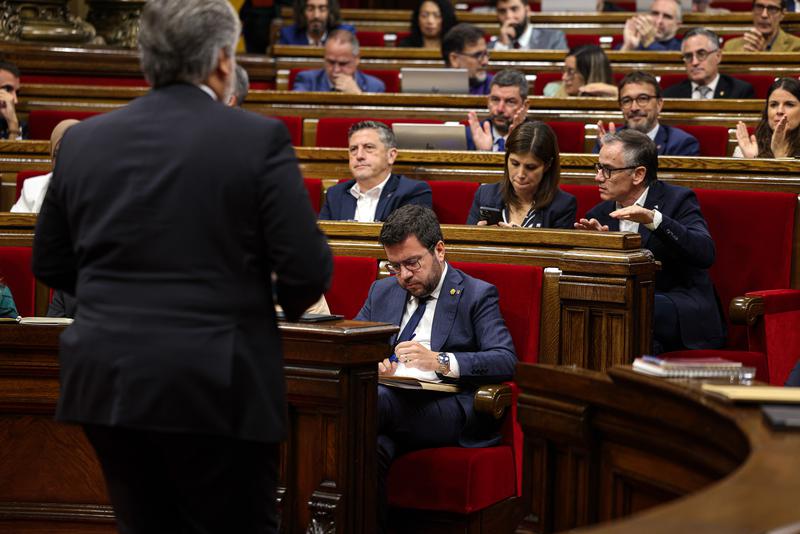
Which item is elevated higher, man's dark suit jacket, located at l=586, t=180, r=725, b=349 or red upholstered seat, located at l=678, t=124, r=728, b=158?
red upholstered seat, located at l=678, t=124, r=728, b=158

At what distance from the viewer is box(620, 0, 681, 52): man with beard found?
4363 millimetres

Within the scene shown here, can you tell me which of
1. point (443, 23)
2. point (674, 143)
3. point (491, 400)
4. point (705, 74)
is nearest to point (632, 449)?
point (491, 400)

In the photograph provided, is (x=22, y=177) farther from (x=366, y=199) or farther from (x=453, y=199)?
(x=453, y=199)

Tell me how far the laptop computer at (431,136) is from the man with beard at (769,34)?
5.05 ft

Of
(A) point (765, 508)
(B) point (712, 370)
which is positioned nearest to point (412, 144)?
(B) point (712, 370)

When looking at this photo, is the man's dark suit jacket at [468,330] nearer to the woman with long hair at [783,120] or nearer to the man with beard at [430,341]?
the man with beard at [430,341]

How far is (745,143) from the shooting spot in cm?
290

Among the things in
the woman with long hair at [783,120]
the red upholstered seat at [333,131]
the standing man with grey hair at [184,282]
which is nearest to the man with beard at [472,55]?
the red upholstered seat at [333,131]

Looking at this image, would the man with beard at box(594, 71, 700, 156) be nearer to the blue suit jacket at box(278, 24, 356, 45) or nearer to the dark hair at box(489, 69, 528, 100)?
the dark hair at box(489, 69, 528, 100)

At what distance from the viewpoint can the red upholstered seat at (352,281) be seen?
2246mm

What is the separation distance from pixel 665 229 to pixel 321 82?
6.29ft

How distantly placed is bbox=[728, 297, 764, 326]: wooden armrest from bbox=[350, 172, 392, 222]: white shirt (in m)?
0.84

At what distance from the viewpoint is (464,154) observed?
285cm

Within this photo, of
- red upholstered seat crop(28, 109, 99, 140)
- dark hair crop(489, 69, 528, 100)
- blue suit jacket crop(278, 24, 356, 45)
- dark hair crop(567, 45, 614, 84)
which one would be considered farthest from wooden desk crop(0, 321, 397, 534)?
blue suit jacket crop(278, 24, 356, 45)
